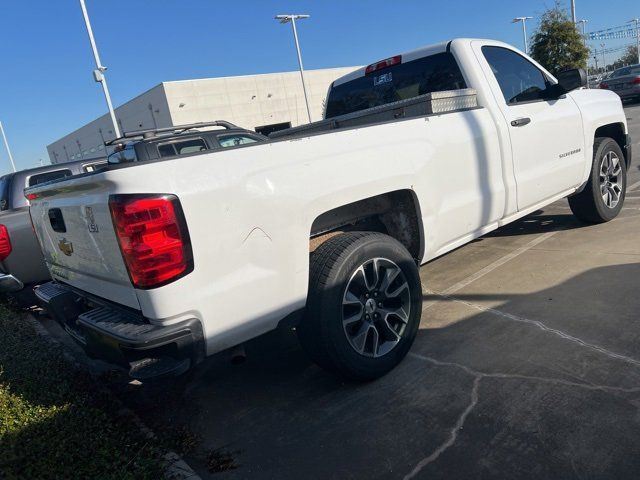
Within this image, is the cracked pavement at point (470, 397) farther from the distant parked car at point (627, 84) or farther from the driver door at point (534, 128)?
the distant parked car at point (627, 84)

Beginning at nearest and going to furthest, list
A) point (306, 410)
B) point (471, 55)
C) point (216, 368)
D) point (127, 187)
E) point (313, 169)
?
point (127, 187) → point (313, 169) → point (306, 410) → point (216, 368) → point (471, 55)

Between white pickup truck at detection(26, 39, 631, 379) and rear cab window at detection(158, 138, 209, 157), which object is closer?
white pickup truck at detection(26, 39, 631, 379)

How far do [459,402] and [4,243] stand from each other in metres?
4.97

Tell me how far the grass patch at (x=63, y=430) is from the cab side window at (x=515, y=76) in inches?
150

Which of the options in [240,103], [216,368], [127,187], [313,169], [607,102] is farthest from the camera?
[240,103]

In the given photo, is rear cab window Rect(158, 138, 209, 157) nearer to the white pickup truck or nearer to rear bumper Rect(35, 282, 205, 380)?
the white pickup truck

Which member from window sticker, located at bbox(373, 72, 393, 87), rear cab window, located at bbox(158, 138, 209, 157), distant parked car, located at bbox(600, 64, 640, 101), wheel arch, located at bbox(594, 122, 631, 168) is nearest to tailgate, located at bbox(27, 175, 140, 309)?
window sticker, located at bbox(373, 72, 393, 87)

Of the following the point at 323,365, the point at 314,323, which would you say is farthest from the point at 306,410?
the point at 314,323

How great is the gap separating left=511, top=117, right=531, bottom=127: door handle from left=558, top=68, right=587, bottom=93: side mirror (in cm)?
70

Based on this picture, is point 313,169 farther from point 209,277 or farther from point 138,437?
point 138,437

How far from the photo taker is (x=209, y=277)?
2256mm

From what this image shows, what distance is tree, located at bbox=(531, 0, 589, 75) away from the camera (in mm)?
23734

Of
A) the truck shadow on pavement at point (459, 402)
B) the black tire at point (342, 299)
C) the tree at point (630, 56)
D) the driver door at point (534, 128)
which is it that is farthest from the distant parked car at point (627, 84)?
the tree at point (630, 56)

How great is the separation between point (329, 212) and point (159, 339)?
4.14 feet
